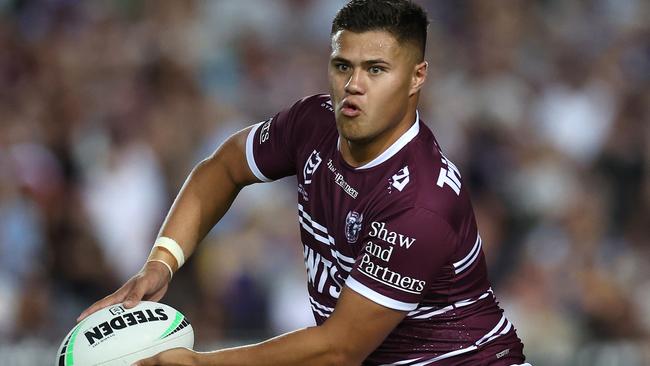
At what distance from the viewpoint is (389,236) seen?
4.70 meters

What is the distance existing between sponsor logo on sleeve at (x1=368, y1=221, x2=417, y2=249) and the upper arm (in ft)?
0.78

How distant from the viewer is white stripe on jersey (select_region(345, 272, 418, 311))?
4684 millimetres

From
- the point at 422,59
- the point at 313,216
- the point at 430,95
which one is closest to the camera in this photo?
the point at 422,59

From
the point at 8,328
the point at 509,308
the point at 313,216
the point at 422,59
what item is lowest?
the point at 8,328

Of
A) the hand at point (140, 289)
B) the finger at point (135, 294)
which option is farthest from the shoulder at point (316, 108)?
the finger at point (135, 294)

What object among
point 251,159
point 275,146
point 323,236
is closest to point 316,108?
point 275,146

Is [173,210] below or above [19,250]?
above

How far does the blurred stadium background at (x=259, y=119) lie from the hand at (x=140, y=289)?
131 inches

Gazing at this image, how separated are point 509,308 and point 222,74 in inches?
141

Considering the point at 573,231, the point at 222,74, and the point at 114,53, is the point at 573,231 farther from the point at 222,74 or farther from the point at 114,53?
the point at 114,53

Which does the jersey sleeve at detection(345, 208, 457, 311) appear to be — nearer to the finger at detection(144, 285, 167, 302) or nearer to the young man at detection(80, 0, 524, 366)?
the young man at detection(80, 0, 524, 366)

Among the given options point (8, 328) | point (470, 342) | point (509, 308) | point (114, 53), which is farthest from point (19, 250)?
point (470, 342)

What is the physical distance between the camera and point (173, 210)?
223 inches

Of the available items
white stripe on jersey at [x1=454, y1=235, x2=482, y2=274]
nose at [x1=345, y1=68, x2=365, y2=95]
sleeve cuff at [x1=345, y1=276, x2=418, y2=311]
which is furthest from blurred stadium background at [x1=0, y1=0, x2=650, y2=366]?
nose at [x1=345, y1=68, x2=365, y2=95]
